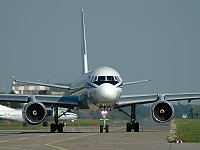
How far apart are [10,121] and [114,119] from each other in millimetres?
18109

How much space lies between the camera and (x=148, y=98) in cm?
4575

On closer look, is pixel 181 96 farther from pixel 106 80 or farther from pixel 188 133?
pixel 106 80

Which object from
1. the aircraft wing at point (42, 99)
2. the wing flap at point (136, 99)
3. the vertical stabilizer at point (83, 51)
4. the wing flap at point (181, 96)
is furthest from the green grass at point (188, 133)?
the vertical stabilizer at point (83, 51)

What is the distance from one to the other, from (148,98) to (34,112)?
26.5ft

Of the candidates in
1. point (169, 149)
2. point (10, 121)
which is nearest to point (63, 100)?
point (169, 149)

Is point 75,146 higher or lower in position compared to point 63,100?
lower

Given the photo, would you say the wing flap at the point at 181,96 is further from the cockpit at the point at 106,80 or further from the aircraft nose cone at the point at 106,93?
the aircraft nose cone at the point at 106,93

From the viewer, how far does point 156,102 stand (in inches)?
1736

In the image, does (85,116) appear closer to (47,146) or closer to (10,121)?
(10,121)

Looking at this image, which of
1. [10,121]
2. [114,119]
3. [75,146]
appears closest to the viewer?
[75,146]

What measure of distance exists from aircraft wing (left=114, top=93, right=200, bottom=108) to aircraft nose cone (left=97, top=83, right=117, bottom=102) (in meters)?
3.10

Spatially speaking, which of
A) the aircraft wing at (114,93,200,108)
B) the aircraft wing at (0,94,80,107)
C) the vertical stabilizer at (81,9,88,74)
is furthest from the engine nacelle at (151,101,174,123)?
the vertical stabilizer at (81,9,88,74)

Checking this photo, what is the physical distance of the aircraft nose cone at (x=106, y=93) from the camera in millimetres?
41469

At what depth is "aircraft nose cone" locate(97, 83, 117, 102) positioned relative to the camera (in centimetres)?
4147
